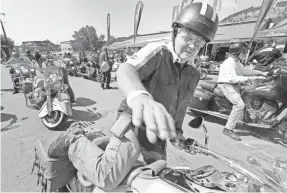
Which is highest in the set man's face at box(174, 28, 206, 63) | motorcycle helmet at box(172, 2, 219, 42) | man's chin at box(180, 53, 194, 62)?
motorcycle helmet at box(172, 2, 219, 42)

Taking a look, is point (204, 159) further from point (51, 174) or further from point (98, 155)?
point (51, 174)

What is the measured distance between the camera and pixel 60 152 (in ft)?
4.71

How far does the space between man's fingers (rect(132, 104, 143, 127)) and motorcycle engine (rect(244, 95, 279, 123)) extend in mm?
3775

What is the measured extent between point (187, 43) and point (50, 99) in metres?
3.35

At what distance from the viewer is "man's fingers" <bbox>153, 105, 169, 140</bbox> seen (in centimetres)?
57

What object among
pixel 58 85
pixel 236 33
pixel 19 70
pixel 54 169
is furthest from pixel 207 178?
pixel 236 33

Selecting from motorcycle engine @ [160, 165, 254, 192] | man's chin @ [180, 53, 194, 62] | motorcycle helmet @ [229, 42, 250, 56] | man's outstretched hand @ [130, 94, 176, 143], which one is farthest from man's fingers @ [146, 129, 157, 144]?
motorcycle helmet @ [229, 42, 250, 56]

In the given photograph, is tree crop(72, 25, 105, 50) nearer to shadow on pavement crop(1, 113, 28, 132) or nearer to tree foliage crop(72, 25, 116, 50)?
tree foliage crop(72, 25, 116, 50)

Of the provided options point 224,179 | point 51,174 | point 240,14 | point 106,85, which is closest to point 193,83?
point 224,179

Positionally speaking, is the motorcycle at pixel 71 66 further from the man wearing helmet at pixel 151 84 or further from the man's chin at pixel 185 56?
the man's chin at pixel 185 56

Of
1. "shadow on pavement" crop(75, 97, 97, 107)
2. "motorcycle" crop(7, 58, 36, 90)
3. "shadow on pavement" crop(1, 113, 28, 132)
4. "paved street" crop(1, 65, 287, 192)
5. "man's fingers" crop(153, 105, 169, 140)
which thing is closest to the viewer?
"man's fingers" crop(153, 105, 169, 140)

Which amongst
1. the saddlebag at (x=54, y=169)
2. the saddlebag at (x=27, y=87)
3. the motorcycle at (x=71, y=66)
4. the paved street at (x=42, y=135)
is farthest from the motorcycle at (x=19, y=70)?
the saddlebag at (x=54, y=169)

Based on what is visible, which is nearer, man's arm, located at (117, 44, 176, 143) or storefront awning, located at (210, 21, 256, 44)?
man's arm, located at (117, 44, 176, 143)

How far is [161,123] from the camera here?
58cm
